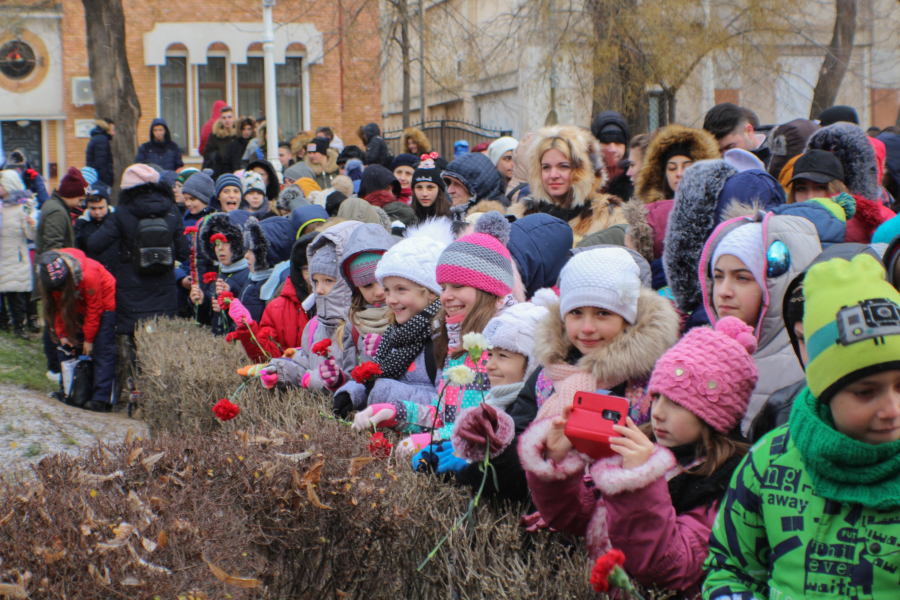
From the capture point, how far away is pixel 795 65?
21.7m

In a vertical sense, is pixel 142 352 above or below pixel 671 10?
below

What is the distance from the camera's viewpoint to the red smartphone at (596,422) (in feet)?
6.59

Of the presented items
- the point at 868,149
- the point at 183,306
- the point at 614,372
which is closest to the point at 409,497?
the point at 614,372

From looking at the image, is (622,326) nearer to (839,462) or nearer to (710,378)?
(710,378)

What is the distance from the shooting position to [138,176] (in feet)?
25.5

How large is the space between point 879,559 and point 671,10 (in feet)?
40.8

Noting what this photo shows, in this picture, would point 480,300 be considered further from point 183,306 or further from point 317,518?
point 183,306

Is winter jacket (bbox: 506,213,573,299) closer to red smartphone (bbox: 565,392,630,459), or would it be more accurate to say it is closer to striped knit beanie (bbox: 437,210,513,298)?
striped knit beanie (bbox: 437,210,513,298)

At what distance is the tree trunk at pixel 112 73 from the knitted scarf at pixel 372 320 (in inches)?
365

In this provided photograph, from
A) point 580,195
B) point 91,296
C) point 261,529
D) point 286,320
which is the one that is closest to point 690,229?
point 580,195

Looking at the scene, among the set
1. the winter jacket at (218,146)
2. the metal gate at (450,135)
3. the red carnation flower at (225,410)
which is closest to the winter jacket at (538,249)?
the red carnation flower at (225,410)

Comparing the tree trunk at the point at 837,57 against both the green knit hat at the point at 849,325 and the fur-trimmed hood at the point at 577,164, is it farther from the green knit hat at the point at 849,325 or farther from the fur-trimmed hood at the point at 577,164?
the green knit hat at the point at 849,325

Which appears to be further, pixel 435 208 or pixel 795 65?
pixel 795 65

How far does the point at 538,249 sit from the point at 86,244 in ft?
17.7
